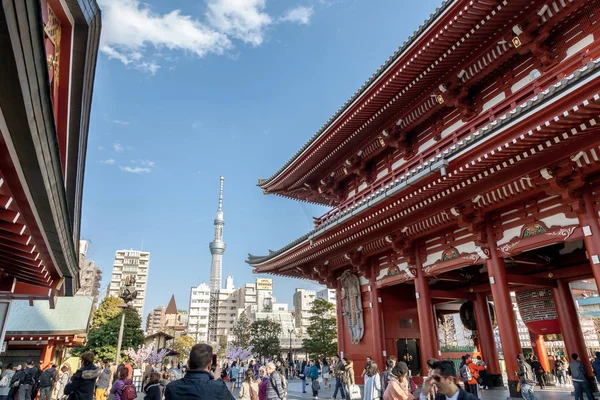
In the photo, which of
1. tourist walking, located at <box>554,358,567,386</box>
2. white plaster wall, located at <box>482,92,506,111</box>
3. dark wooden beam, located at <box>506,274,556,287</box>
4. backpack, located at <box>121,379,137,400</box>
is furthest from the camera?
tourist walking, located at <box>554,358,567,386</box>

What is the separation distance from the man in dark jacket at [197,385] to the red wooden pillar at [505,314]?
9545mm

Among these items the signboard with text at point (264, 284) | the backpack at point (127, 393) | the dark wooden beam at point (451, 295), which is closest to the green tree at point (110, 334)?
the backpack at point (127, 393)

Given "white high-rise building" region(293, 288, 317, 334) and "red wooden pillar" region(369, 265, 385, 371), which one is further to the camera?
"white high-rise building" region(293, 288, 317, 334)

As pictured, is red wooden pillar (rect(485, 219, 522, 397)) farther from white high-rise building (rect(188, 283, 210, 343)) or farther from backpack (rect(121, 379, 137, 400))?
white high-rise building (rect(188, 283, 210, 343))

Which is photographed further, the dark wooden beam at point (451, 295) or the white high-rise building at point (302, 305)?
the white high-rise building at point (302, 305)

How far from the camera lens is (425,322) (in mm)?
12898

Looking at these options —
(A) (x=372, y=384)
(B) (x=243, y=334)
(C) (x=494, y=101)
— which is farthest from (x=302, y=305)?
(A) (x=372, y=384)

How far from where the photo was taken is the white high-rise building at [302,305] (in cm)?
9395

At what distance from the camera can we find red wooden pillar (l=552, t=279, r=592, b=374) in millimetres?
13508

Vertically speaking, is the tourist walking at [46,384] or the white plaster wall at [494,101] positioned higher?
the white plaster wall at [494,101]

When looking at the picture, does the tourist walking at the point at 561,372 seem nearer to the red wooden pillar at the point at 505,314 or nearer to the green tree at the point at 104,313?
the red wooden pillar at the point at 505,314

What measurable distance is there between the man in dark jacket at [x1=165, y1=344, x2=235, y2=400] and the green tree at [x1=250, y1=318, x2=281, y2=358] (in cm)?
A: 4726

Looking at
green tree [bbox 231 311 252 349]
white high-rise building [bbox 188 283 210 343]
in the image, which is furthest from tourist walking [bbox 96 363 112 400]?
white high-rise building [bbox 188 283 210 343]

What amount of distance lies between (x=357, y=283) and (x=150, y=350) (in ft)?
38.6
